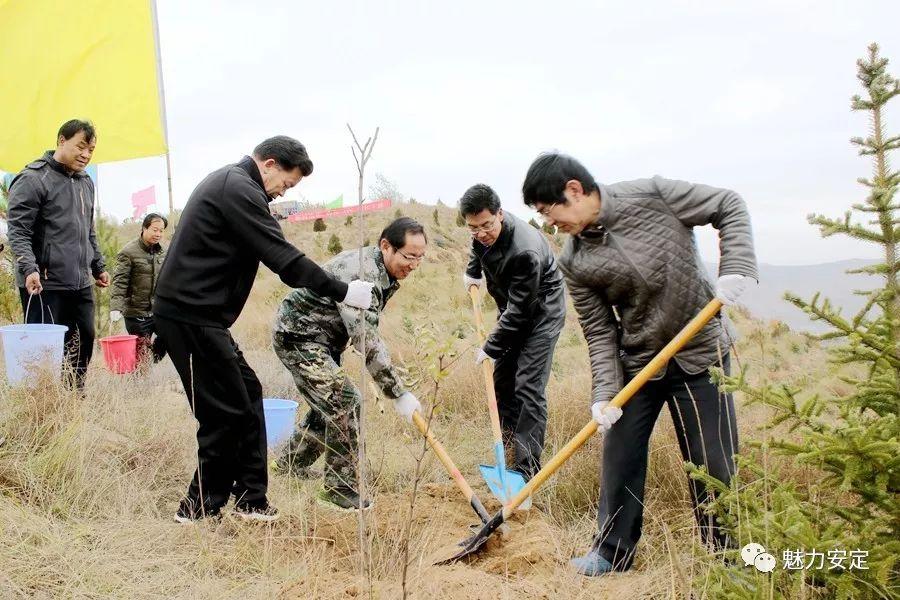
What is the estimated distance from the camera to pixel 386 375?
3.53 m

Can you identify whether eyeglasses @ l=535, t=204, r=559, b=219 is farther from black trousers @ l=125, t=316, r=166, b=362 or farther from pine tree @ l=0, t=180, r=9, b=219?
pine tree @ l=0, t=180, r=9, b=219

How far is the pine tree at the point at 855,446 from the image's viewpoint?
1814 millimetres

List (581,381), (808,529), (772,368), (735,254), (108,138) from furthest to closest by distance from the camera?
(772,368) → (108,138) → (581,381) → (735,254) → (808,529)

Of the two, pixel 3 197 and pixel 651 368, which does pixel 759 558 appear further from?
pixel 3 197

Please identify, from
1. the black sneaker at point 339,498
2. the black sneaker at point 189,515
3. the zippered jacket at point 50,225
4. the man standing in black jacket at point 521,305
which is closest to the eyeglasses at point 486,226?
the man standing in black jacket at point 521,305

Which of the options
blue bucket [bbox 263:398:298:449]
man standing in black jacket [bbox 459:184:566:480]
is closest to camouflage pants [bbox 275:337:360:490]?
blue bucket [bbox 263:398:298:449]

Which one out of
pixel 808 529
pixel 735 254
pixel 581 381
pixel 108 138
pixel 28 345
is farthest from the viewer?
pixel 108 138

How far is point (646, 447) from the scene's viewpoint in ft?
9.76

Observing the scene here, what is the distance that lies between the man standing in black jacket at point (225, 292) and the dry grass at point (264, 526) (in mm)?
255

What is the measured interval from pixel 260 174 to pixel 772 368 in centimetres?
974

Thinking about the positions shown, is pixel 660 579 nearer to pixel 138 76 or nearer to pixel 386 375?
pixel 386 375

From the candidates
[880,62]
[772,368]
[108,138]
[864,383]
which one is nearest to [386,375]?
[864,383]

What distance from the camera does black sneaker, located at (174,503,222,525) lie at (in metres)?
3.06

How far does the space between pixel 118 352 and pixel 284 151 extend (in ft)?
10.8
